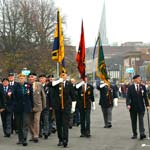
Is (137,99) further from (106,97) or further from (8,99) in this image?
(106,97)

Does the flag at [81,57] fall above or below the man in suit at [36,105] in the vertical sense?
above

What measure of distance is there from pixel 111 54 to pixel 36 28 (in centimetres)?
13311

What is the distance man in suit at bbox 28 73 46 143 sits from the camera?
1478 centimetres

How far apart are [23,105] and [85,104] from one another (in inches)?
102

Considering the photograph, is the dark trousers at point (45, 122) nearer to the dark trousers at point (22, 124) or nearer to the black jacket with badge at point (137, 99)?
the dark trousers at point (22, 124)

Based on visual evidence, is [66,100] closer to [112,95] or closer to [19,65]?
[112,95]

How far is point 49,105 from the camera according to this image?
15352mm

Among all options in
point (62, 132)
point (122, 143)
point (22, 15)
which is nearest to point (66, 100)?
point (62, 132)

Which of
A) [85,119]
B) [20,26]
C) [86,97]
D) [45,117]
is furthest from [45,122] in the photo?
[20,26]

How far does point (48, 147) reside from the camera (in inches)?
537

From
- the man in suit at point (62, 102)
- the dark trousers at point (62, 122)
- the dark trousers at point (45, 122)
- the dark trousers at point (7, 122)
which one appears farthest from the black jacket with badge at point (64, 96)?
the dark trousers at point (7, 122)

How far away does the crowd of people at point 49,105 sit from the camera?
13844 millimetres

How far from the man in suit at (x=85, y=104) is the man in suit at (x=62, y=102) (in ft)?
7.05

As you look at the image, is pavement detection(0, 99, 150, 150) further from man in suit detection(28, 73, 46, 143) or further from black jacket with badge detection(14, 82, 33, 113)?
black jacket with badge detection(14, 82, 33, 113)
